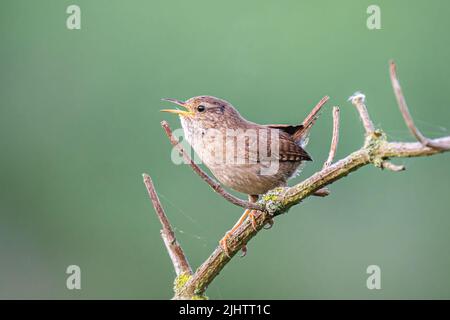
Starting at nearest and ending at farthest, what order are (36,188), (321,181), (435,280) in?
(321,181)
(435,280)
(36,188)

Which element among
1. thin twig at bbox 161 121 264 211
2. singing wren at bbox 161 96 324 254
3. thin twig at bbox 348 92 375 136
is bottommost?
thin twig at bbox 161 121 264 211

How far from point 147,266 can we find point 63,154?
195 centimetres

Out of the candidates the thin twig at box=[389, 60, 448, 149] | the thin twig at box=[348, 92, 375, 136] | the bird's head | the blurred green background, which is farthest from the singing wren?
the blurred green background

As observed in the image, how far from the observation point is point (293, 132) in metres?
4.18

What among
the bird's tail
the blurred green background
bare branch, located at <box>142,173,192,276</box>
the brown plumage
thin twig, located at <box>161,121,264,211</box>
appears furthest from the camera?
the blurred green background

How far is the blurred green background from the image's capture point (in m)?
6.89

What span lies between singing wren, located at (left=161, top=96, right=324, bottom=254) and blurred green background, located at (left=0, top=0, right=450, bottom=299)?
86.6 inches

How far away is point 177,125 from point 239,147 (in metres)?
2.39

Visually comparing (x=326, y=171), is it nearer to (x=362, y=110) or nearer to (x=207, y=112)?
(x=362, y=110)

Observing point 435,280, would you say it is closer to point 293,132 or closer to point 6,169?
point 293,132

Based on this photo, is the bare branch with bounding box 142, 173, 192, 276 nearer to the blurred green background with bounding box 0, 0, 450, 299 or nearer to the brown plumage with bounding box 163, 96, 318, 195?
the brown plumage with bounding box 163, 96, 318, 195
